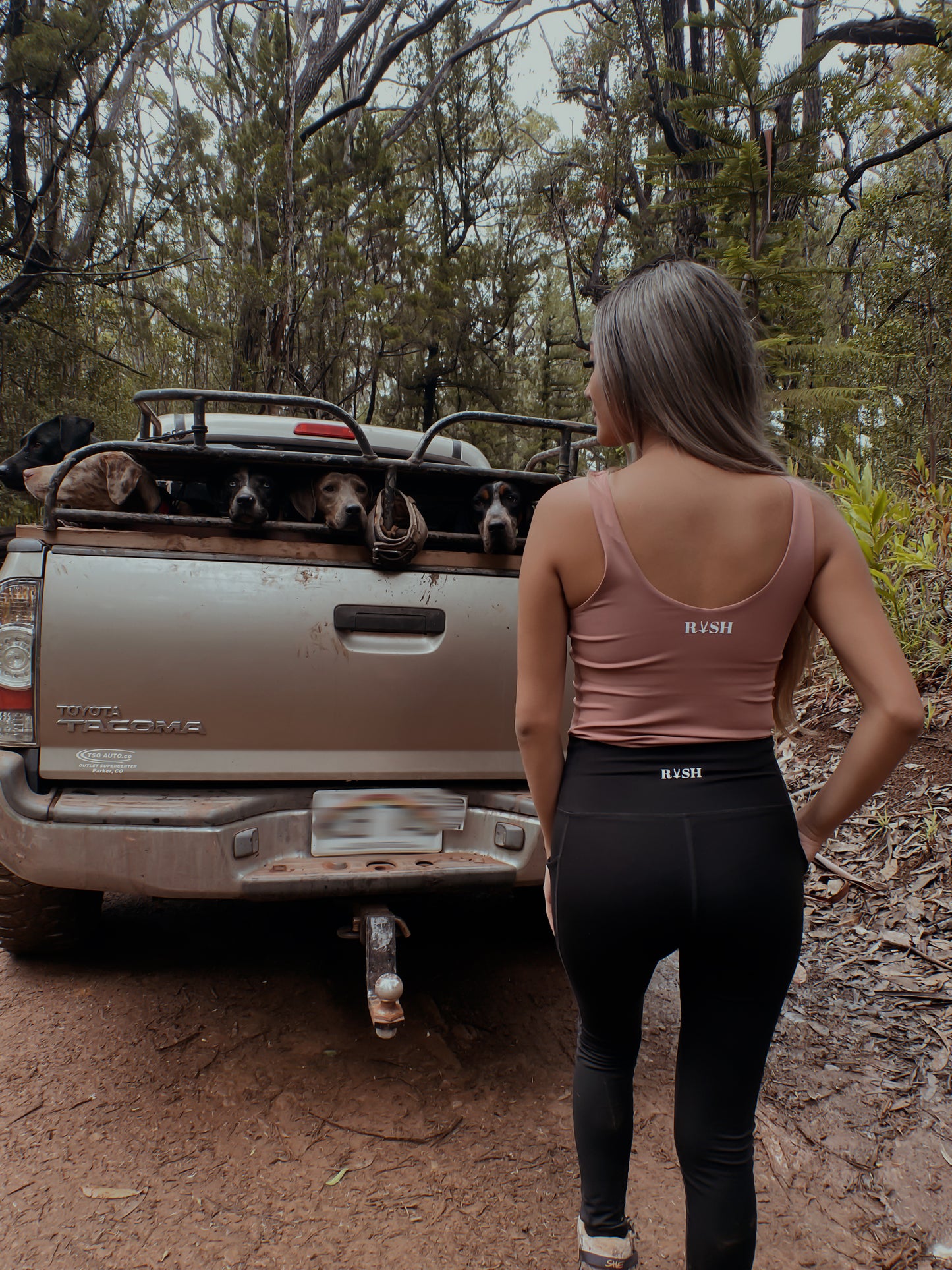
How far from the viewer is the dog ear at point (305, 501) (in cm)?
398

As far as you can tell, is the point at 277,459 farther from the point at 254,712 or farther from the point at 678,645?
the point at 678,645

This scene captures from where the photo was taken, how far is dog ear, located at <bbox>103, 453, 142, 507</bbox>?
3342 millimetres

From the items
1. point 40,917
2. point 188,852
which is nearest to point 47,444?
point 40,917

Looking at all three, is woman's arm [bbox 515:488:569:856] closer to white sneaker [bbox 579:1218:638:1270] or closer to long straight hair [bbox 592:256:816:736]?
long straight hair [bbox 592:256:816:736]

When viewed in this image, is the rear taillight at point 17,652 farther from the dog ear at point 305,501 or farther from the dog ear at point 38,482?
the dog ear at point 305,501

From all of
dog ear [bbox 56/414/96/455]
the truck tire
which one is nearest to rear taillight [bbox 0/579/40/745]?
the truck tire

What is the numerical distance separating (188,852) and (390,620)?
38.6 inches

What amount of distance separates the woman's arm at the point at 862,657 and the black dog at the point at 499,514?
1.74m

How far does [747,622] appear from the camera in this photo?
1.48 meters

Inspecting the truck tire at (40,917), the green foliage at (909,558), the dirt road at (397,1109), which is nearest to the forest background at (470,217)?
the green foliage at (909,558)

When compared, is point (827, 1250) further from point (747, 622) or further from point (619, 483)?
point (619, 483)

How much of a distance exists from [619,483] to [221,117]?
18371 mm

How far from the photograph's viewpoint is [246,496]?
3070 millimetres

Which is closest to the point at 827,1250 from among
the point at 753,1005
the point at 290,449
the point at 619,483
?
the point at 753,1005
